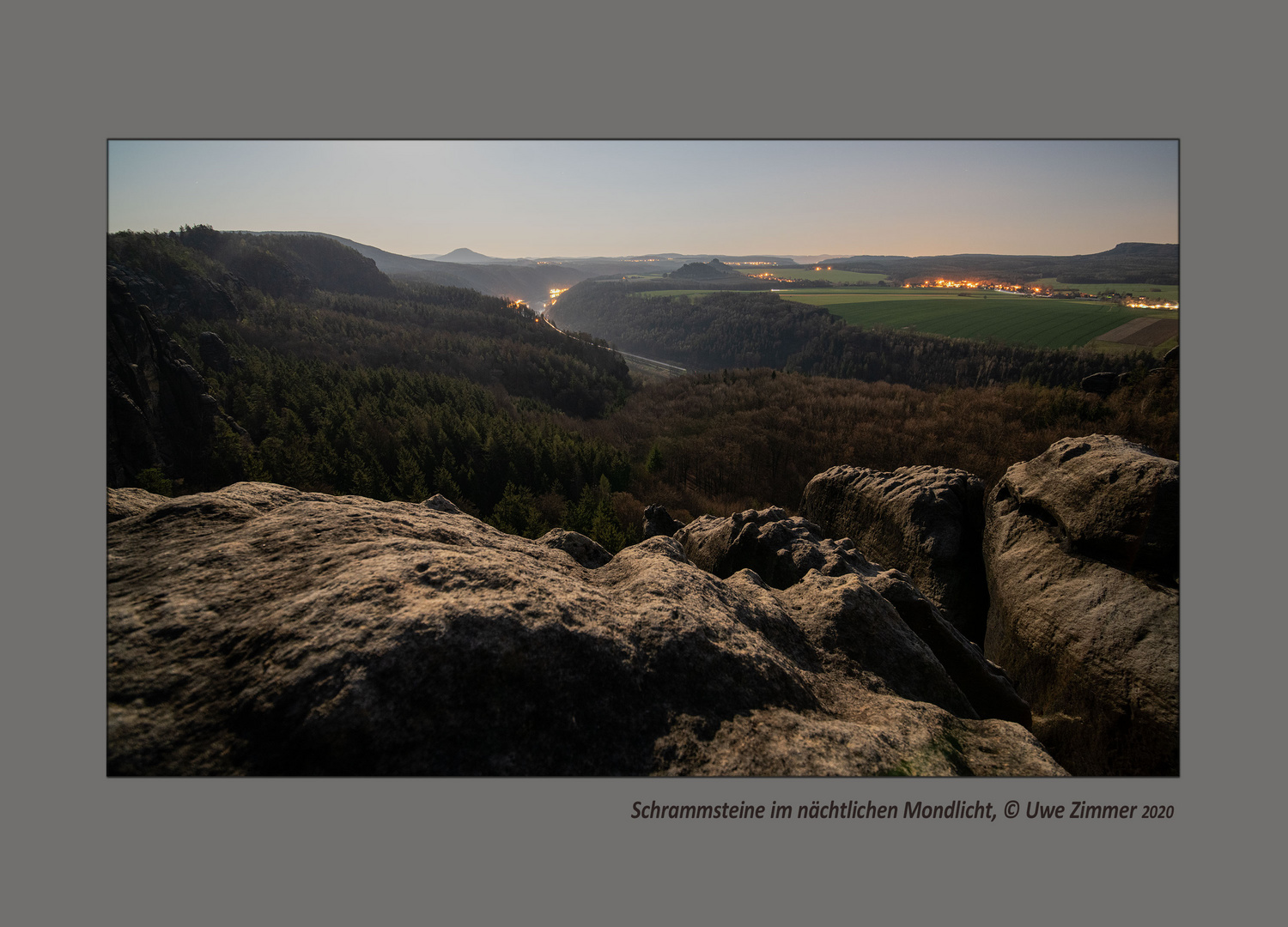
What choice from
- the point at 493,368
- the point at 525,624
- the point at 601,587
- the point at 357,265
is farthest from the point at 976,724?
the point at 357,265

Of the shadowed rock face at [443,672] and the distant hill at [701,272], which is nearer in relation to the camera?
the shadowed rock face at [443,672]

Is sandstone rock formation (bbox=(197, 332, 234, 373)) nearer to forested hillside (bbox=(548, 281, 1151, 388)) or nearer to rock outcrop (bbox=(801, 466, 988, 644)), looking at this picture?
rock outcrop (bbox=(801, 466, 988, 644))

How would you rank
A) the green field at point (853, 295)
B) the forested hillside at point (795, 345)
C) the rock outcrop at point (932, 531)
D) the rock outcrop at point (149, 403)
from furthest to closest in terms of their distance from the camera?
the green field at point (853, 295) → the forested hillside at point (795, 345) → the rock outcrop at point (932, 531) → the rock outcrop at point (149, 403)

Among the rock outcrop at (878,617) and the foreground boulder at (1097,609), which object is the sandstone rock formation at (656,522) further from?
the foreground boulder at (1097,609)

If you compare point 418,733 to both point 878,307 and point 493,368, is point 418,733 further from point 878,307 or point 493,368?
point 878,307

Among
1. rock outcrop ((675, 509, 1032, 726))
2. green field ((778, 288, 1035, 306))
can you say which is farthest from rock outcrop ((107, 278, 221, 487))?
green field ((778, 288, 1035, 306))

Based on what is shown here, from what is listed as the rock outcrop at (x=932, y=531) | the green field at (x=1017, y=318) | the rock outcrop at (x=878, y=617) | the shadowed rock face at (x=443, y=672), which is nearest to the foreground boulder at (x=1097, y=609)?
the rock outcrop at (x=878, y=617)

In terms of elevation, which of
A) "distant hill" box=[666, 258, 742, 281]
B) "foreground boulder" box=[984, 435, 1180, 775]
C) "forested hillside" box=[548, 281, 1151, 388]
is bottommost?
"foreground boulder" box=[984, 435, 1180, 775]
